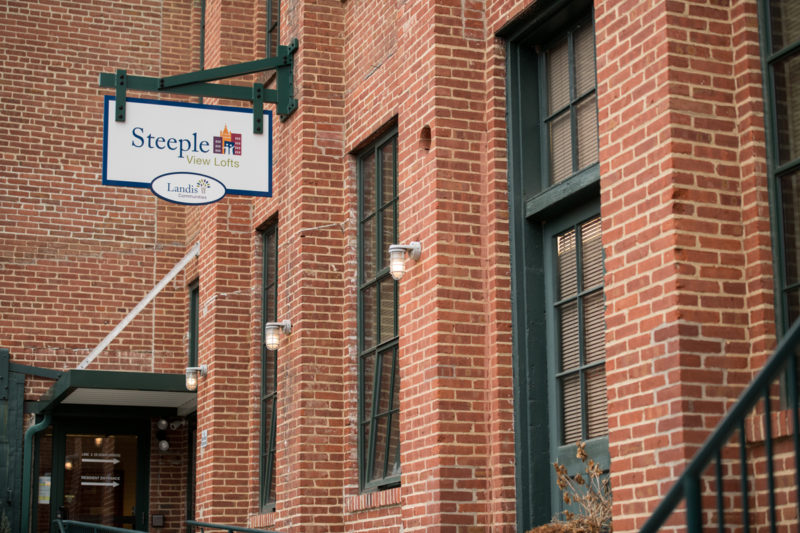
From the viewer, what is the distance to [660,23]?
21.1 feet

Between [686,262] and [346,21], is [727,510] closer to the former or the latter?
[686,262]

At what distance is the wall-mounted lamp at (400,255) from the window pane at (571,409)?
4.71ft

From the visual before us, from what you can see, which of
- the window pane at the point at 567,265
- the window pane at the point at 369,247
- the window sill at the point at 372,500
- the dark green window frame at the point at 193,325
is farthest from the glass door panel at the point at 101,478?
the window pane at the point at 567,265

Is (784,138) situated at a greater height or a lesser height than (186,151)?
lesser

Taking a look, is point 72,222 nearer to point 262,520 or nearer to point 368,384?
point 262,520

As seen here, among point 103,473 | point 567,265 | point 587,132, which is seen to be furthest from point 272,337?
point 103,473

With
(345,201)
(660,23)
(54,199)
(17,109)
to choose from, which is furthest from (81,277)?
(660,23)

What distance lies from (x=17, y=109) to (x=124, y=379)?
4.12m

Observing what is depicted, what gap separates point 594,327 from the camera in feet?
25.0

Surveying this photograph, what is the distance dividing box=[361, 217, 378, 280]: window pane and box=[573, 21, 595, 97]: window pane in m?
2.99

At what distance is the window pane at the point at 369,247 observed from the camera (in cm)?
1060

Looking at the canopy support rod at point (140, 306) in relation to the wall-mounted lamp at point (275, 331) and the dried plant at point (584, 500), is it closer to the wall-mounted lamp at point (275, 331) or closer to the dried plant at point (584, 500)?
the wall-mounted lamp at point (275, 331)

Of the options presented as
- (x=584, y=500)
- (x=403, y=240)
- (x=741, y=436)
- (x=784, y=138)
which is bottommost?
(x=584, y=500)

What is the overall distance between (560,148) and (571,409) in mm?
1758
